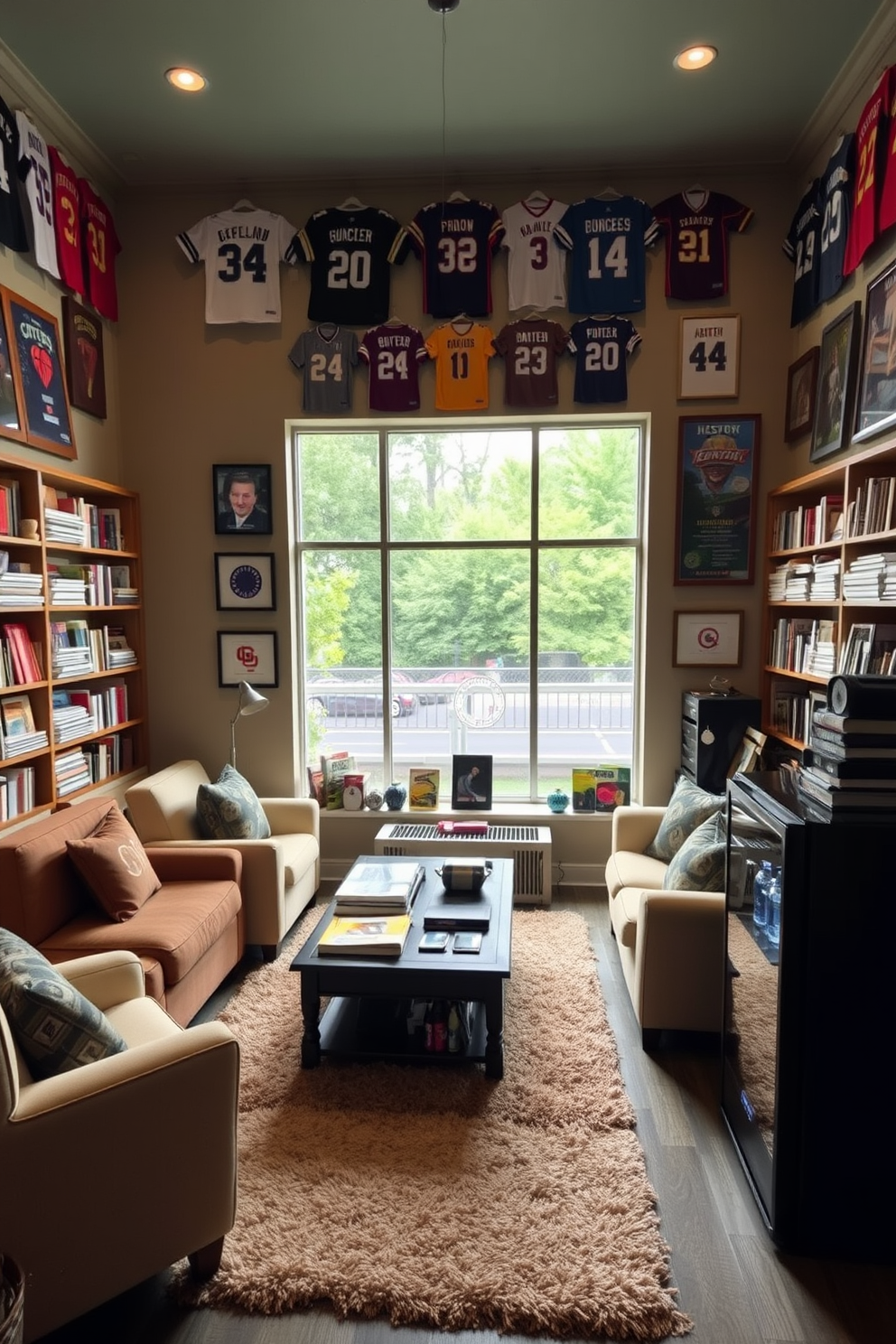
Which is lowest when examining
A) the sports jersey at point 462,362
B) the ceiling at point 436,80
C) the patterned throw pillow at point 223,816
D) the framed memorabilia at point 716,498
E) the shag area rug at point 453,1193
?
the shag area rug at point 453,1193

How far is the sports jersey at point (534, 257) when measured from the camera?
3.82 m

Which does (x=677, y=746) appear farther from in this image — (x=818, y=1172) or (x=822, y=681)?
(x=818, y=1172)

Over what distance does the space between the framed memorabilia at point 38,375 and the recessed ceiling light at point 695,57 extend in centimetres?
310

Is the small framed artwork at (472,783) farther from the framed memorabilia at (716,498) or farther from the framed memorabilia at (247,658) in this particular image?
the framed memorabilia at (716,498)

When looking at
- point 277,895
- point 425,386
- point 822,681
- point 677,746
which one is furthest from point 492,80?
point 277,895

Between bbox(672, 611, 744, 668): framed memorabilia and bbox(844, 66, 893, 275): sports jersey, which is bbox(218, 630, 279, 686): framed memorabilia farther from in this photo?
bbox(844, 66, 893, 275): sports jersey

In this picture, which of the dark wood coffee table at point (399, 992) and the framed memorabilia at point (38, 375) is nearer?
the dark wood coffee table at point (399, 992)

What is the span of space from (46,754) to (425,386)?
2748mm

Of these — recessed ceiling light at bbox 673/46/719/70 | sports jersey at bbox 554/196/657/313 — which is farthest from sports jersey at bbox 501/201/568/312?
recessed ceiling light at bbox 673/46/719/70

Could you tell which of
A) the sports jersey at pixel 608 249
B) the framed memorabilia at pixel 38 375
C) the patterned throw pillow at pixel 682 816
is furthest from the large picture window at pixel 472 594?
the framed memorabilia at pixel 38 375

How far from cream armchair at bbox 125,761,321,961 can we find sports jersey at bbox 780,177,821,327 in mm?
3770

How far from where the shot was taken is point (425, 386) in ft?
13.1

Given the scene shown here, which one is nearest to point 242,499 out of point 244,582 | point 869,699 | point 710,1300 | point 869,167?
point 244,582

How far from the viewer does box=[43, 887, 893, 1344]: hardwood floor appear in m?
1.57
